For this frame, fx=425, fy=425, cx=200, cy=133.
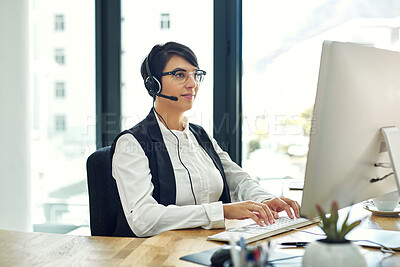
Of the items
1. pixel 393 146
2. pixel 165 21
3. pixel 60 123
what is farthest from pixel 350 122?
pixel 60 123

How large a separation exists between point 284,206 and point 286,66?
1.64 meters

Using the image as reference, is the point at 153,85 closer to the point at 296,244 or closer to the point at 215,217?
the point at 215,217

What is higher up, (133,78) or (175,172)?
(133,78)

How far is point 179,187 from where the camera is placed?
175 centimetres

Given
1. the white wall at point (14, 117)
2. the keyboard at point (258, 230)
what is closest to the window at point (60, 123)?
the white wall at point (14, 117)

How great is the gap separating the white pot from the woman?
0.52 meters

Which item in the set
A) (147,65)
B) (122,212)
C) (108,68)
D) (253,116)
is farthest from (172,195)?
(108,68)

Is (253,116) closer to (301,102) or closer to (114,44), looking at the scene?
(301,102)

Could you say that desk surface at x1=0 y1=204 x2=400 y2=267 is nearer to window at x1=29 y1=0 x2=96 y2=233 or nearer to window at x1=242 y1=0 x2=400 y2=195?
window at x1=242 y1=0 x2=400 y2=195

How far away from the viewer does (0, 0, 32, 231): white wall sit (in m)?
2.72

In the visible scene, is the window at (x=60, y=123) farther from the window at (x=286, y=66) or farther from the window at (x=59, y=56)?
the window at (x=286, y=66)

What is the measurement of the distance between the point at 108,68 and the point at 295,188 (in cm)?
172

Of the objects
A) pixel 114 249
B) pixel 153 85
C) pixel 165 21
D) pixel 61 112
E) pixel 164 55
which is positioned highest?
pixel 165 21

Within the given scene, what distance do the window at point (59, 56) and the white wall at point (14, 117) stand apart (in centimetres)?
38
